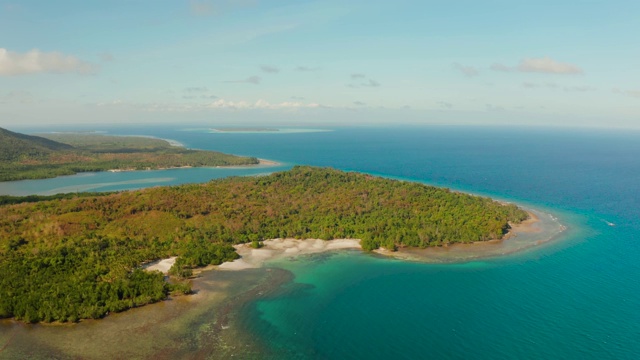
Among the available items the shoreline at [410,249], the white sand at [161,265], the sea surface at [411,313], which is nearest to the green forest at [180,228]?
the white sand at [161,265]

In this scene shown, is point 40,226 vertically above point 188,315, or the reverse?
point 40,226

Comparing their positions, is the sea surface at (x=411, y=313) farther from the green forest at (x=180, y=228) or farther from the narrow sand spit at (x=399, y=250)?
the green forest at (x=180, y=228)

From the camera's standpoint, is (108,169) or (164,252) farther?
(108,169)

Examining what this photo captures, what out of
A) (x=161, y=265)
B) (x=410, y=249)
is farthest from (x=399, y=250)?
(x=161, y=265)

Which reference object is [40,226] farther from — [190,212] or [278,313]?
[278,313]

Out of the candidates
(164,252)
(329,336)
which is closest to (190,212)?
(164,252)

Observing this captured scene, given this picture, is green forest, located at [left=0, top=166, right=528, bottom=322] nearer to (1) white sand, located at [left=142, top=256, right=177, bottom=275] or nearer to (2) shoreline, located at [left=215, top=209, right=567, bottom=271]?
(1) white sand, located at [left=142, top=256, right=177, bottom=275]
